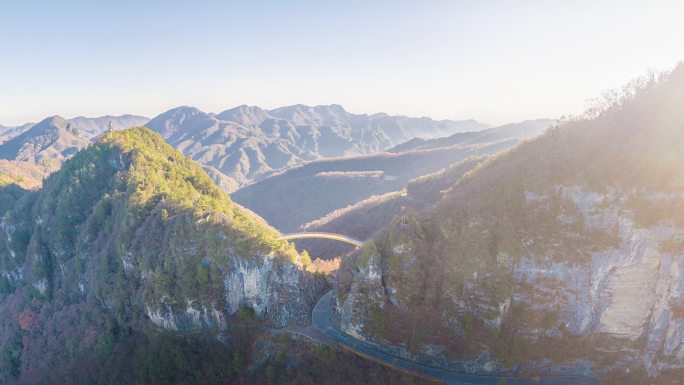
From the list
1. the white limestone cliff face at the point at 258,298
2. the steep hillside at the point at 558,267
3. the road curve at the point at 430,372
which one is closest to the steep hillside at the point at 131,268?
the white limestone cliff face at the point at 258,298

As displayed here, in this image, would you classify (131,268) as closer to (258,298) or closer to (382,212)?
(258,298)

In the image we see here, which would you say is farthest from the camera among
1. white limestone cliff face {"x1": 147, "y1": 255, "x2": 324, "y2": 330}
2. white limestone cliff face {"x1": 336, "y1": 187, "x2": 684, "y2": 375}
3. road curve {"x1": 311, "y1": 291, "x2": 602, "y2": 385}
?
white limestone cliff face {"x1": 147, "y1": 255, "x2": 324, "y2": 330}

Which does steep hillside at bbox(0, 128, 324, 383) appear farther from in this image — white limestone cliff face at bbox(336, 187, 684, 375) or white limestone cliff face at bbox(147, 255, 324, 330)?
white limestone cliff face at bbox(336, 187, 684, 375)

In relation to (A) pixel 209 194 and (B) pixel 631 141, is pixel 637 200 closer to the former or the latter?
(B) pixel 631 141

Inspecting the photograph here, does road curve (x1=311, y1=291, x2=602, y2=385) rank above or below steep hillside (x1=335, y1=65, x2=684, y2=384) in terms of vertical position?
below

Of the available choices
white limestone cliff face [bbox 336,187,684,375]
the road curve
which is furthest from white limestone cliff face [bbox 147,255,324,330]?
white limestone cliff face [bbox 336,187,684,375]

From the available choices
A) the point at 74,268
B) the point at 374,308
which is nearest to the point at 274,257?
the point at 374,308
